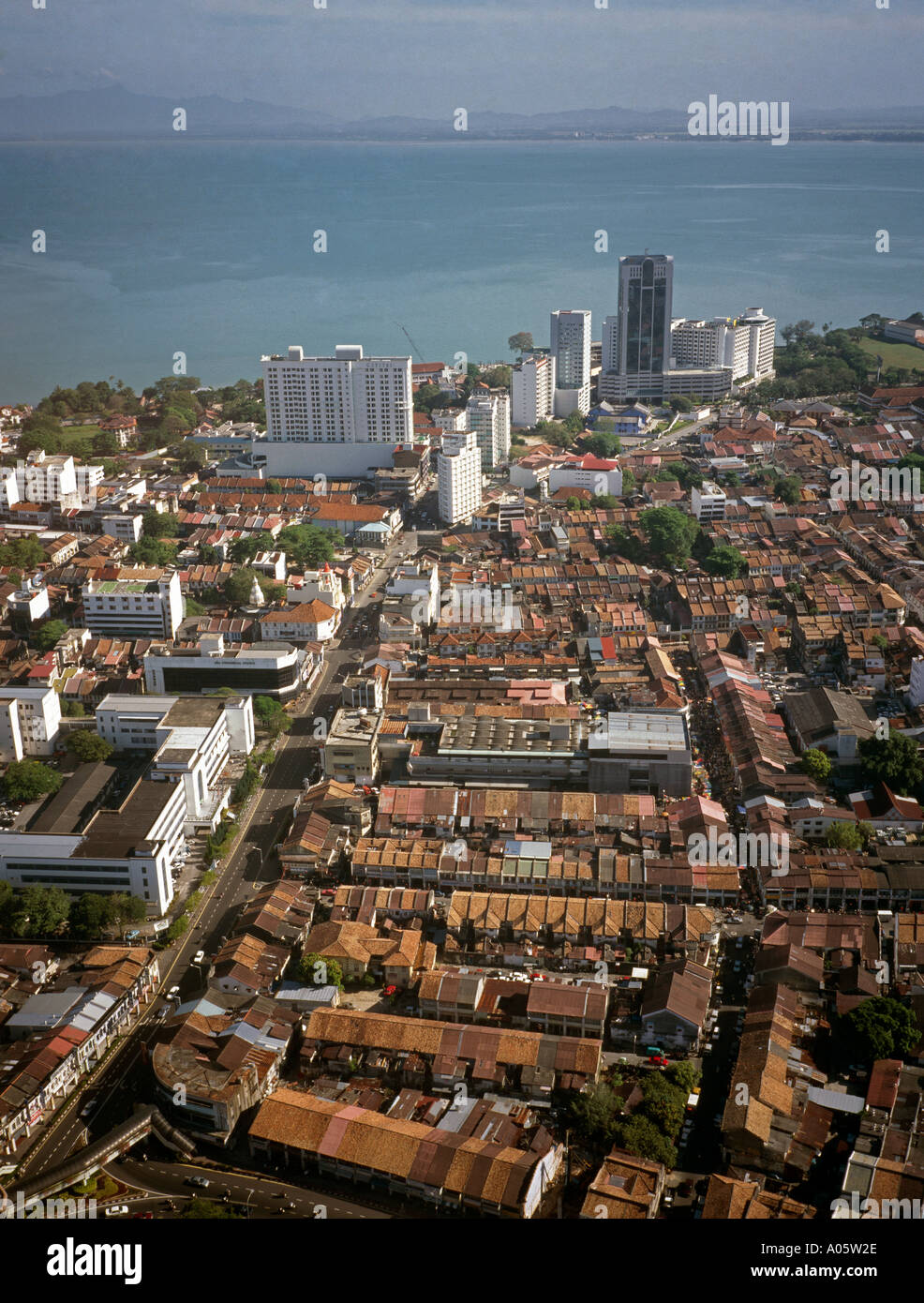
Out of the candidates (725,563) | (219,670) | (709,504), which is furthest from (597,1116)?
(709,504)

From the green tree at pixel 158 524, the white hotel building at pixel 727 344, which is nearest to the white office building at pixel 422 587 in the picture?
the green tree at pixel 158 524

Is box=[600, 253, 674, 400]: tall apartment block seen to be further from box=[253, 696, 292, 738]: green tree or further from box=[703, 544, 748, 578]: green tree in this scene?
box=[253, 696, 292, 738]: green tree

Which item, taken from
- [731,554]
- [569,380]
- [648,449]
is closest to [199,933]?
[731,554]

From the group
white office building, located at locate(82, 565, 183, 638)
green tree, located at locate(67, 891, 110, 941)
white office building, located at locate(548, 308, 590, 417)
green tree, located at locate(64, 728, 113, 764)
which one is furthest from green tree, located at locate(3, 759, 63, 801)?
white office building, located at locate(548, 308, 590, 417)

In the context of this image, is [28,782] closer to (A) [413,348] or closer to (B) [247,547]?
(B) [247,547]
